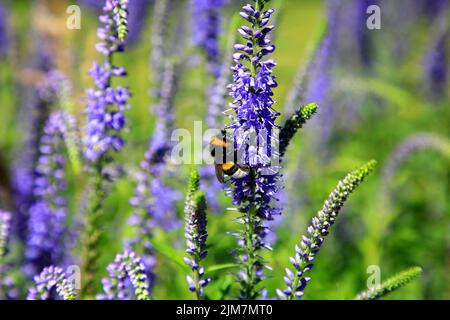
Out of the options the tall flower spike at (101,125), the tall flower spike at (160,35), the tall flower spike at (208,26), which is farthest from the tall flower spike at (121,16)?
the tall flower spike at (208,26)

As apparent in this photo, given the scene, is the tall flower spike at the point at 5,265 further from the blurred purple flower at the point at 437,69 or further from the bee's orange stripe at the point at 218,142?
the blurred purple flower at the point at 437,69

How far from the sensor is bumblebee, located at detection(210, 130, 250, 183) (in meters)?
2.40

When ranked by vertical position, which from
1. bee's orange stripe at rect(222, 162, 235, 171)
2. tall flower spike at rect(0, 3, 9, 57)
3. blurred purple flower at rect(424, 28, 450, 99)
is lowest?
bee's orange stripe at rect(222, 162, 235, 171)

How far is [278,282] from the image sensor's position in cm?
377

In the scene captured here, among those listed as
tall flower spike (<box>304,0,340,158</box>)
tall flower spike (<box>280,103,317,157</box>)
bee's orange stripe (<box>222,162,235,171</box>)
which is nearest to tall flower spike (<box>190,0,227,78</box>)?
tall flower spike (<box>304,0,340,158</box>)

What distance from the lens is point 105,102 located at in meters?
3.28

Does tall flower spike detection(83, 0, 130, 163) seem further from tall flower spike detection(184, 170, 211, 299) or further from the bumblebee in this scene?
tall flower spike detection(184, 170, 211, 299)

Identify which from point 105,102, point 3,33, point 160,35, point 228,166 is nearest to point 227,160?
point 228,166

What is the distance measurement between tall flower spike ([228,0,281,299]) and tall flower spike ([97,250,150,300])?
469 mm

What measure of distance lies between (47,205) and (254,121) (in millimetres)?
2092

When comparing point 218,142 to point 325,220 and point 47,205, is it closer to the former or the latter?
point 325,220
